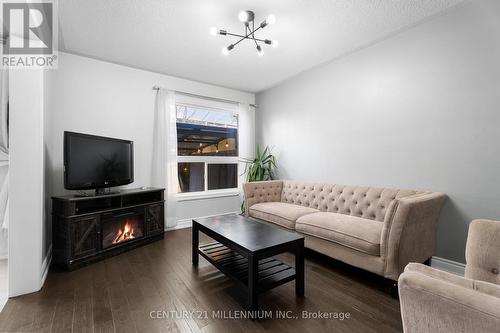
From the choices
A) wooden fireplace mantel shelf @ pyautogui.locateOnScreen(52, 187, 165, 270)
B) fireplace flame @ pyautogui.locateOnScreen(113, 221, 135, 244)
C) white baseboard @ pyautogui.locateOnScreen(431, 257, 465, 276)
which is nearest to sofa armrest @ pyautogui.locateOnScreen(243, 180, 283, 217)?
wooden fireplace mantel shelf @ pyautogui.locateOnScreen(52, 187, 165, 270)

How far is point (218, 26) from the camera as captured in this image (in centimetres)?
255

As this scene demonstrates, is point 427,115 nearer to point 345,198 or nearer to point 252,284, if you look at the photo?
point 345,198

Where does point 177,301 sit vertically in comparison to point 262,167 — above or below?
below

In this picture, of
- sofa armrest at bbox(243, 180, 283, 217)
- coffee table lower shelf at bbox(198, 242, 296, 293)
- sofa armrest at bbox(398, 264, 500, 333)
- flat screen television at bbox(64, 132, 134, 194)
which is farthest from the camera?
sofa armrest at bbox(243, 180, 283, 217)

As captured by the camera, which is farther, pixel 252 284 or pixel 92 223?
pixel 92 223

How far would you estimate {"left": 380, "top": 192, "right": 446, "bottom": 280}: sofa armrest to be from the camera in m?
Result: 1.91

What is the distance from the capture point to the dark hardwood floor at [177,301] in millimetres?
1603

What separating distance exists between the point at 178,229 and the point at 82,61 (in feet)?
9.37

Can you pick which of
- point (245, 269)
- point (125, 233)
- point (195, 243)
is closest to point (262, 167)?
point (195, 243)

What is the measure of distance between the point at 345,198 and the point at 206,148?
Answer: 8.66 feet

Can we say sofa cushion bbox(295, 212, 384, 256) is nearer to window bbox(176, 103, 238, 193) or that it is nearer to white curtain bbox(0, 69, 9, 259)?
window bbox(176, 103, 238, 193)

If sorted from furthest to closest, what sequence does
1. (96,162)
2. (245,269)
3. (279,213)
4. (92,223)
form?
(279,213) → (96,162) → (92,223) → (245,269)

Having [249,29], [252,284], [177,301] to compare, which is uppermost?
[249,29]

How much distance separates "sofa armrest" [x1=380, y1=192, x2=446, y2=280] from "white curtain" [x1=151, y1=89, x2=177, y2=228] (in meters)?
3.06
